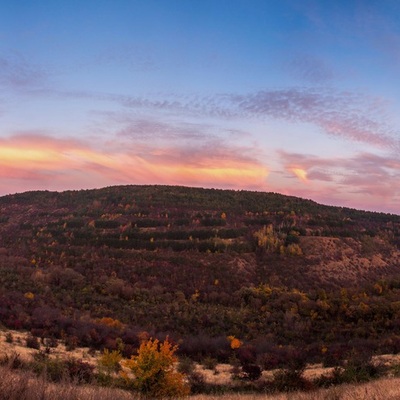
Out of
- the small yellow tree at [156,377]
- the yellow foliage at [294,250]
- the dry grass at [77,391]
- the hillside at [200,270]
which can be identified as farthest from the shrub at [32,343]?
the yellow foliage at [294,250]

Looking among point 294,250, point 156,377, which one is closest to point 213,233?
point 294,250

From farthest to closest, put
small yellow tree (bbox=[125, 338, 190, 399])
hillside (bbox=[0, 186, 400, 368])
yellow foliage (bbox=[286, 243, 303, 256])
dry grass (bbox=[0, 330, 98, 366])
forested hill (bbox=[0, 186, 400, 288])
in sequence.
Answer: yellow foliage (bbox=[286, 243, 303, 256]) < forested hill (bbox=[0, 186, 400, 288]) < hillside (bbox=[0, 186, 400, 368]) < dry grass (bbox=[0, 330, 98, 366]) < small yellow tree (bbox=[125, 338, 190, 399])

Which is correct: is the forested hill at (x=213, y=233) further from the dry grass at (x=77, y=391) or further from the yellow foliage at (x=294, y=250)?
the dry grass at (x=77, y=391)

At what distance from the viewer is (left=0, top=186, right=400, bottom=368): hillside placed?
36.8m

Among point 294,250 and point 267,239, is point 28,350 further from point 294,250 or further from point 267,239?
point 267,239

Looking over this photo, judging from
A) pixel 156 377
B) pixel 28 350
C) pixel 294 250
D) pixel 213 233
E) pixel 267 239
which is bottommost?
pixel 28 350

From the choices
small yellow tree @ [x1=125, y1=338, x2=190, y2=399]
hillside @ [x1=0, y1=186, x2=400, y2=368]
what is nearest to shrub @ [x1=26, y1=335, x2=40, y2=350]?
hillside @ [x1=0, y1=186, x2=400, y2=368]

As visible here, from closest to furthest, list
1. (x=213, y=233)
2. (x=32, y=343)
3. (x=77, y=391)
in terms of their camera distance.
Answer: (x=77, y=391), (x=32, y=343), (x=213, y=233)

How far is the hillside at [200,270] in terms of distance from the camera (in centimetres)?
3684

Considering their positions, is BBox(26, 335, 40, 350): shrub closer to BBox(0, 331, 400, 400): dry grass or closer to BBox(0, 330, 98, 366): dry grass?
BBox(0, 330, 98, 366): dry grass

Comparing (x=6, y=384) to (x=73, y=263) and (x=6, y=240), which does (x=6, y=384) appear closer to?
(x=73, y=263)

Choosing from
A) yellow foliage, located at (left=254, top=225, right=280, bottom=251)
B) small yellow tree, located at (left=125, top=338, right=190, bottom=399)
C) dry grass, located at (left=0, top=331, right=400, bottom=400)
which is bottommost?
small yellow tree, located at (left=125, top=338, right=190, bottom=399)

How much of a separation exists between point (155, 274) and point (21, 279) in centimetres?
2819

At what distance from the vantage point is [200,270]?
256ft
